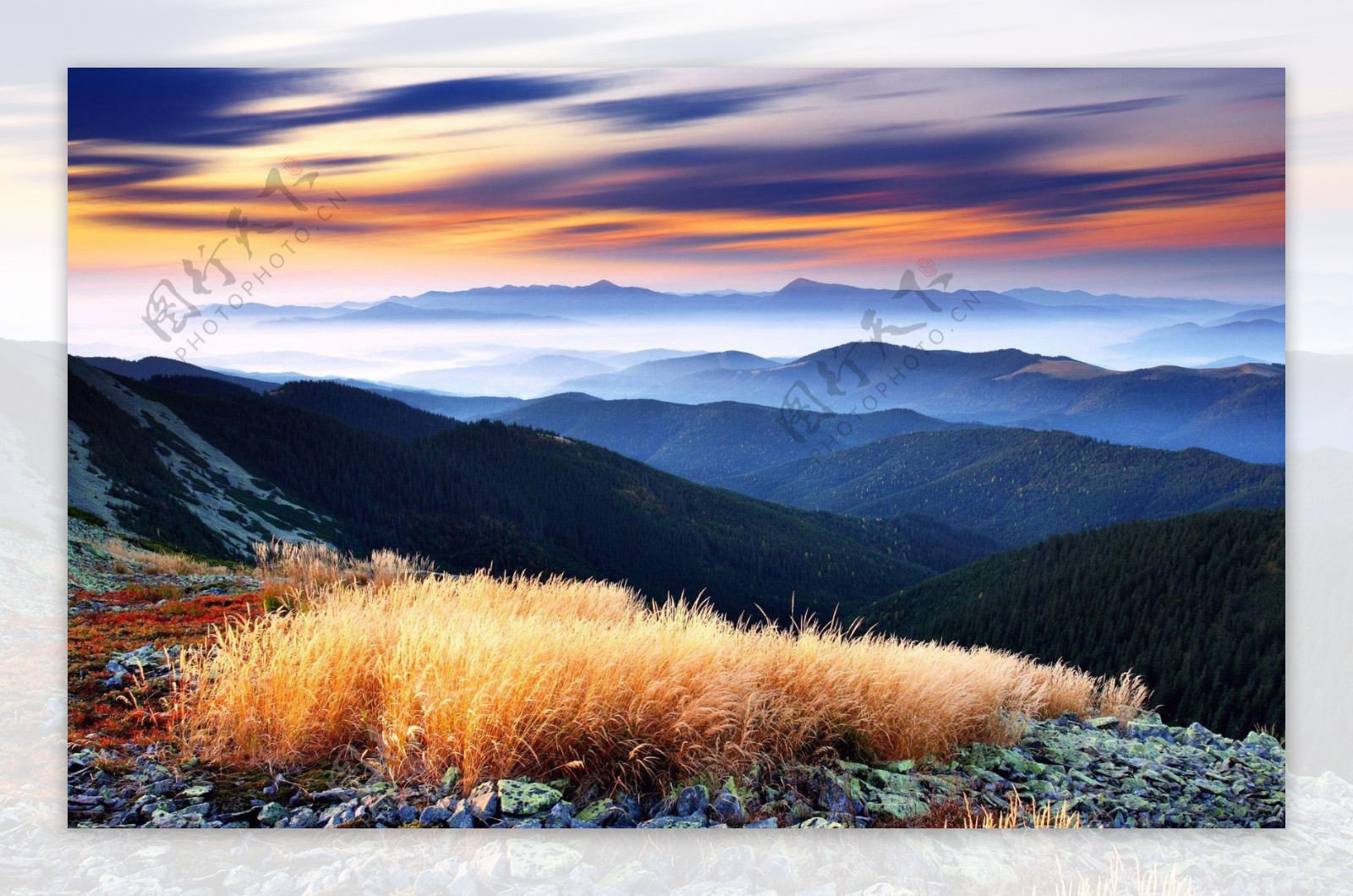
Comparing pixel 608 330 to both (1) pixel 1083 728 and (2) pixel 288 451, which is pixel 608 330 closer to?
(2) pixel 288 451

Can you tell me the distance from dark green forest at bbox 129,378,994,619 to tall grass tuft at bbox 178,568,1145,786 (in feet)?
4.15

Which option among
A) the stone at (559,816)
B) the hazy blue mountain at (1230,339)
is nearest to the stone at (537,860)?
the stone at (559,816)

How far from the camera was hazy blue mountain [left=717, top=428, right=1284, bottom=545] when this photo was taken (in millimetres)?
7434

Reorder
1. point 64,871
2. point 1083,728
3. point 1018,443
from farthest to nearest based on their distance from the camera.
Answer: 1. point 1018,443
2. point 1083,728
3. point 64,871

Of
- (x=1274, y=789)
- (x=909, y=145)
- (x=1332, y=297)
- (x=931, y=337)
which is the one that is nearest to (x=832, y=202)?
(x=909, y=145)

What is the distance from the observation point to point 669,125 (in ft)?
21.9

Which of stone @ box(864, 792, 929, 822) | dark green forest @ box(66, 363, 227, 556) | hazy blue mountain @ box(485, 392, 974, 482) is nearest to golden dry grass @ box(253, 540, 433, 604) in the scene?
dark green forest @ box(66, 363, 227, 556)

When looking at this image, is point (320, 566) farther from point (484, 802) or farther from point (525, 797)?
point (525, 797)

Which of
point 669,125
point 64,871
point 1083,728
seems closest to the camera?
point 64,871

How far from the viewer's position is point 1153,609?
7.29 metres

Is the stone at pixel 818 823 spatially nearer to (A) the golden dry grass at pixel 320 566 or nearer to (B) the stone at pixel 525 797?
(B) the stone at pixel 525 797

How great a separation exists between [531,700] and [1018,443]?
651cm

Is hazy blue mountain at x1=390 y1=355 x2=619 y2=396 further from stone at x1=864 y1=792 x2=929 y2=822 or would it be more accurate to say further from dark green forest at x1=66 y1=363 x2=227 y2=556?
stone at x1=864 y1=792 x2=929 y2=822

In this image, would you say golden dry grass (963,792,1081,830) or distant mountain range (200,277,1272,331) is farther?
distant mountain range (200,277,1272,331)
